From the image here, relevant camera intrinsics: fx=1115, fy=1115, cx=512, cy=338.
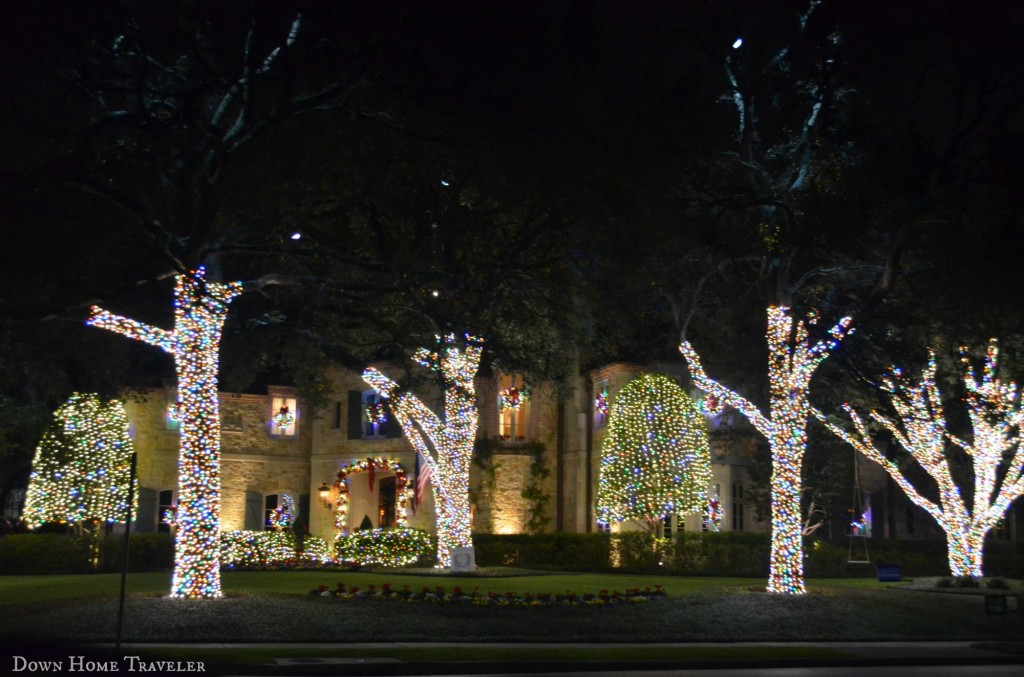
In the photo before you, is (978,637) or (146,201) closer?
(978,637)

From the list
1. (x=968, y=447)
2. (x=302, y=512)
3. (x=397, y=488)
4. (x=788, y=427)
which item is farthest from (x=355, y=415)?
(x=788, y=427)

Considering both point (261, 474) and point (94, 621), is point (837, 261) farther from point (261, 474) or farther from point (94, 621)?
point (261, 474)

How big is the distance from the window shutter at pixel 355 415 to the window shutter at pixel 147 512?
778cm

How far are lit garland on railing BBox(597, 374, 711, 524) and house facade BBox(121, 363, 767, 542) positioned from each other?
263cm

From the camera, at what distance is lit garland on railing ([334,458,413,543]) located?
40.8m

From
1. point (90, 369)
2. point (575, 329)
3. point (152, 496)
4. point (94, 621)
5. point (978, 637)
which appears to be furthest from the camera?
point (152, 496)

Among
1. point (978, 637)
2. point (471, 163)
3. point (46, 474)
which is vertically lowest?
point (978, 637)

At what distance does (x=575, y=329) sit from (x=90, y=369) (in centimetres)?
1651

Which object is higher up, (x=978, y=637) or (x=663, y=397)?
(x=663, y=397)

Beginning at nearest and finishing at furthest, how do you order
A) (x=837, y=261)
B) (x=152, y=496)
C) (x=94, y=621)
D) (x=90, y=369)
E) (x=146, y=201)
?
(x=94, y=621), (x=146, y=201), (x=837, y=261), (x=90, y=369), (x=152, y=496)

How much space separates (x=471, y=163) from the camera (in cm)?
2033

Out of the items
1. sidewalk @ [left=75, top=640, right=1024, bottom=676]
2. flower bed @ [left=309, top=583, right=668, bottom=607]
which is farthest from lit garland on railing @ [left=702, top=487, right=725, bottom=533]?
sidewalk @ [left=75, top=640, right=1024, bottom=676]

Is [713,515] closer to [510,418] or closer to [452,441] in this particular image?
[510,418]

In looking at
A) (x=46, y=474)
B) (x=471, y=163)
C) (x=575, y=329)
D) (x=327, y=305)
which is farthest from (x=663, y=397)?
(x=46, y=474)
